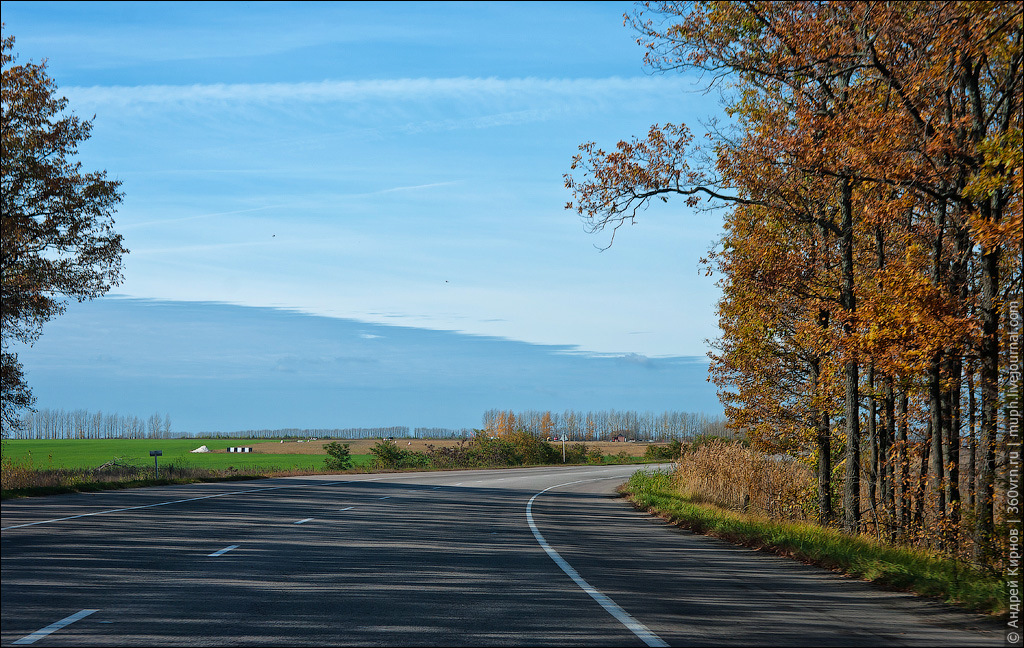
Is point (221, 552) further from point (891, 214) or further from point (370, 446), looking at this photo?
point (370, 446)

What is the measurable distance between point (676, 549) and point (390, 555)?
5398 mm

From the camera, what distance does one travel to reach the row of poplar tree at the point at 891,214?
1500 cm

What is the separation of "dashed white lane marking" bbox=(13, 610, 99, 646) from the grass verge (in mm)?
8852

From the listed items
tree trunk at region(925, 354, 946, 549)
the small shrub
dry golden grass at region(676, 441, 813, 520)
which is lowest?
the small shrub

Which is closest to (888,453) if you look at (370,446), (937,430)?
(937,430)

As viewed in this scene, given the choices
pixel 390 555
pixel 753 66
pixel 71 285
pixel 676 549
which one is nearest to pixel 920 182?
pixel 753 66

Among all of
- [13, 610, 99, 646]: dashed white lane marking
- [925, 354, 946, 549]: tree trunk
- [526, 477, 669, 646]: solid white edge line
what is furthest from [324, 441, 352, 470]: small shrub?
[13, 610, 99, 646]: dashed white lane marking

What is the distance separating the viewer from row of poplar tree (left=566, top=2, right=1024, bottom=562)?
49.2ft

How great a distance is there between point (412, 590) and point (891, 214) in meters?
13.8

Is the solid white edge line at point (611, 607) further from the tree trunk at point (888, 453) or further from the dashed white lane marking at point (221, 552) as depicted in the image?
the tree trunk at point (888, 453)

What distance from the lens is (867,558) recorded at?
497 inches

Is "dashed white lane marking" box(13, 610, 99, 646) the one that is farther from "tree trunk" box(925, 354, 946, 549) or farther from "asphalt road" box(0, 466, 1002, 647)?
"tree trunk" box(925, 354, 946, 549)

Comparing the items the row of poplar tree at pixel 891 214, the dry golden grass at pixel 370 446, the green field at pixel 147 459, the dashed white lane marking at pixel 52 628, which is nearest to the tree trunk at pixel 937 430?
the row of poplar tree at pixel 891 214

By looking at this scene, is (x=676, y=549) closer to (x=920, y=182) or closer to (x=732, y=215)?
(x=920, y=182)
